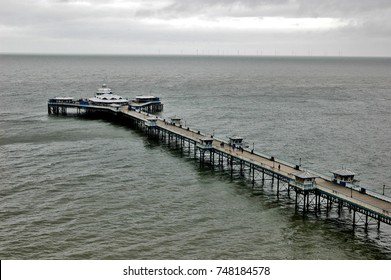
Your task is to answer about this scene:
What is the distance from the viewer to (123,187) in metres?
66.7

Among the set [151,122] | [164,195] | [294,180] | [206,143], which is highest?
[151,122]

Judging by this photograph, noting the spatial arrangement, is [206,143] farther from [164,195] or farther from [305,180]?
[305,180]

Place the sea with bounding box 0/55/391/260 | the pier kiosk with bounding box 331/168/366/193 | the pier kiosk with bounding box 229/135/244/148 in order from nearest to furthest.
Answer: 1. the sea with bounding box 0/55/391/260
2. the pier kiosk with bounding box 331/168/366/193
3. the pier kiosk with bounding box 229/135/244/148

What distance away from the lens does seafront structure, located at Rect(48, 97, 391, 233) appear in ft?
180

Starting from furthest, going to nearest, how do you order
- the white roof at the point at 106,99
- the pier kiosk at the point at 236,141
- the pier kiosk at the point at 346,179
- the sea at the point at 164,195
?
the white roof at the point at 106,99, the pier kiosk at the point at 236,141, the pier kiosk at the point at 346,179, the sea at the point at 164,195

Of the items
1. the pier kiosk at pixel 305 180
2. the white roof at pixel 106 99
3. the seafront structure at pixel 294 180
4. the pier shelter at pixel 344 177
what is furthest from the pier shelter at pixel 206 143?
the white roof at pixel 106 99

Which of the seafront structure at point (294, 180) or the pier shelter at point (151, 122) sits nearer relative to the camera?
the seafront structure at point (294, 180)

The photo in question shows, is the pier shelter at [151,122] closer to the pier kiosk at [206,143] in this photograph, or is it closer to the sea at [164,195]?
the sea at [164,195]

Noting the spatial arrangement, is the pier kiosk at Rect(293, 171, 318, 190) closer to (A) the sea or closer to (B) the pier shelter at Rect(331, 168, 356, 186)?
(B) the pier shelter at Rect(331, 168, 356, 186)

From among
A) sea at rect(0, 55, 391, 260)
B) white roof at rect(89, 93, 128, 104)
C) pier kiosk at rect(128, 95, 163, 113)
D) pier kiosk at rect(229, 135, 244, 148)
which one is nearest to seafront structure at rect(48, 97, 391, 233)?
pier kiosk at rect(229, 135, 244, 148)

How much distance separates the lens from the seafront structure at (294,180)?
180 ft

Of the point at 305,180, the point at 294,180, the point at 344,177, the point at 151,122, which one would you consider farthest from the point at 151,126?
the point at 344,177

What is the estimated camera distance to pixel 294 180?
61.2 metres
